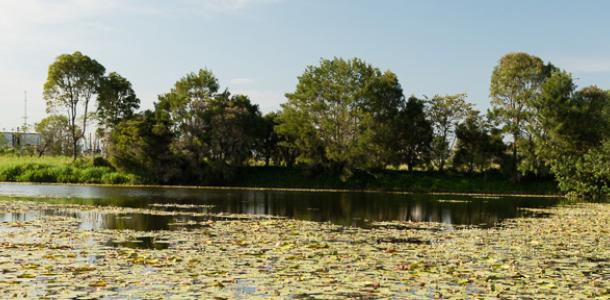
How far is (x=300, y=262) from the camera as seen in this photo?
16516mm

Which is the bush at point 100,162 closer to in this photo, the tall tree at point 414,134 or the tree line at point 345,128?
the tree line at point 345,128

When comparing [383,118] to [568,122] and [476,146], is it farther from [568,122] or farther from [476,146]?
[568,122]

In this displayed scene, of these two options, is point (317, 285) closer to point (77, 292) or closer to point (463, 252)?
point (77, 292)

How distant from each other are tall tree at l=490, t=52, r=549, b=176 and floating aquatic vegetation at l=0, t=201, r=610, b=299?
46.0 metres

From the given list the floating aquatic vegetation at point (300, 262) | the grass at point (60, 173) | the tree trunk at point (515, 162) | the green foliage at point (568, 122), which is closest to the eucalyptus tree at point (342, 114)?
the tree trunk at point (515, 162)

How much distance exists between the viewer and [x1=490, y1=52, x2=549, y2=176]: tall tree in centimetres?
7025

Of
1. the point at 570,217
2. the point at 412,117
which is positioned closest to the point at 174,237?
the point at 570,217

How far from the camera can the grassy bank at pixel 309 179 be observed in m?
69.7

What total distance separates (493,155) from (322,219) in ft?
153

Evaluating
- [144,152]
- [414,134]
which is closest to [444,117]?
[414,134]

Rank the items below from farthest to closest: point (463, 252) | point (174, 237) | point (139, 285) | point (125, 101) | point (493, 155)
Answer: point (125, 101), point (493, 155), point (174, 237), point (463, 252), point (139, 285)

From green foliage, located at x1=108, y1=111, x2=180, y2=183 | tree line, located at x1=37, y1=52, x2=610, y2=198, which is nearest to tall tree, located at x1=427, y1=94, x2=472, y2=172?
tree line, located at x1=37, y1=52, x2=610, y2=198

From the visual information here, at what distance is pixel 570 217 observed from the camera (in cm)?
3422

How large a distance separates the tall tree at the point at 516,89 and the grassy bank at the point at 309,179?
162 inches
